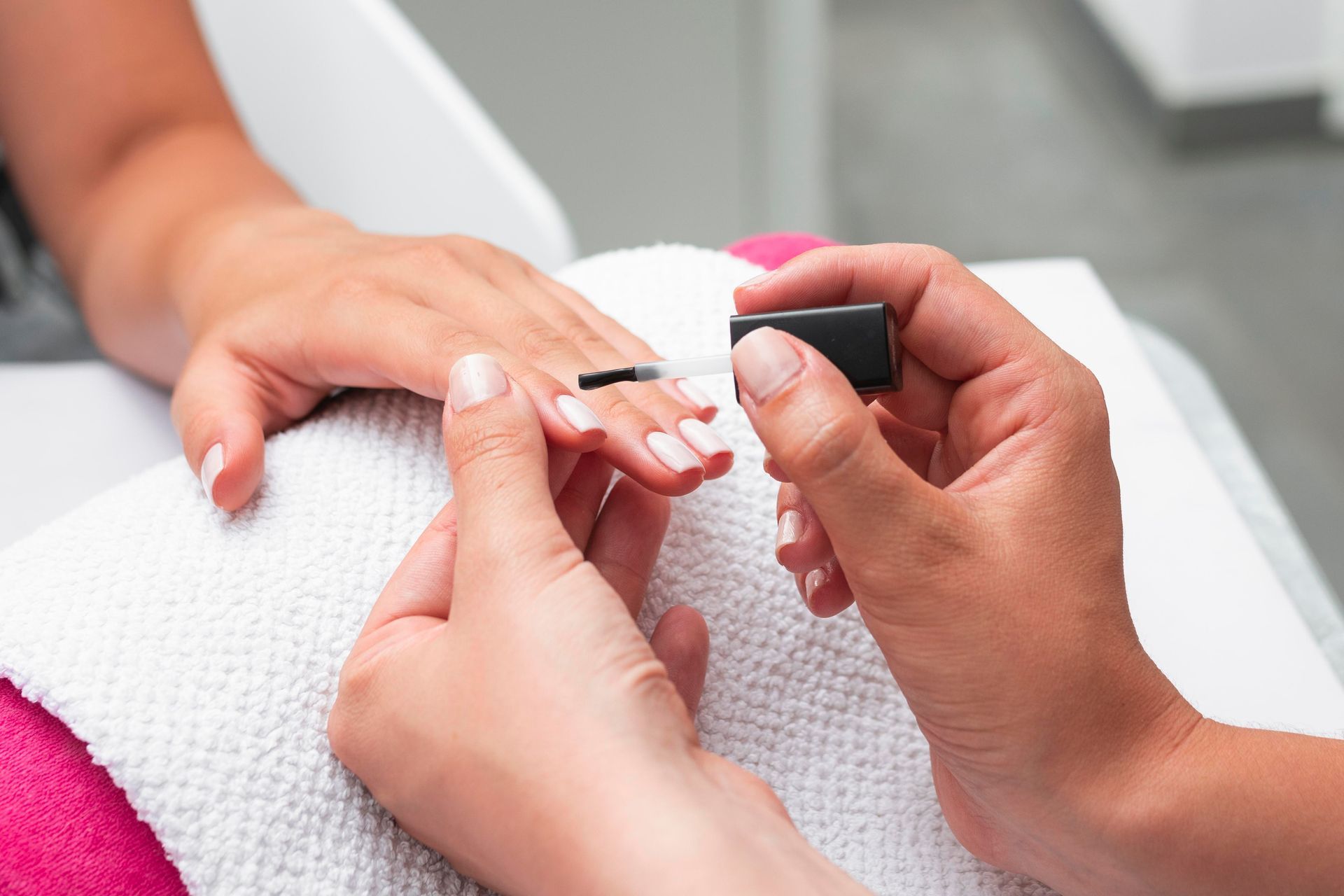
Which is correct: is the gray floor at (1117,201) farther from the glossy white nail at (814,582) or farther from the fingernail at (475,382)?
the fingernail at (475,382)

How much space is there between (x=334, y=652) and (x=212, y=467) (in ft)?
0.39

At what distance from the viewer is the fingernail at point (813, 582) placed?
49 cm

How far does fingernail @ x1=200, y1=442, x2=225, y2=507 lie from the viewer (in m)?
0.50

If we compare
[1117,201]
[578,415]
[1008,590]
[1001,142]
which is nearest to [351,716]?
[578,415]

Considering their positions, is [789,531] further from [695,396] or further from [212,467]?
[212,467]

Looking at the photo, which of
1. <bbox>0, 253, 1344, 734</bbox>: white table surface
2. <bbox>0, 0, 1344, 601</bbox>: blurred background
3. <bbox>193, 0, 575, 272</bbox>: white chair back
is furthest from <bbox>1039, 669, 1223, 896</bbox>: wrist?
<bbox>0, 0, 1344, 601</bbox>: blurred background

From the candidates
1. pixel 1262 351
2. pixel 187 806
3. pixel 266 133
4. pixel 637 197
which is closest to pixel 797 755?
pixel 187 806

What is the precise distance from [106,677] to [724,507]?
0.28m

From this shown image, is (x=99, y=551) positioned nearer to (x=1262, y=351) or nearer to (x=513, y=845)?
(x=513, y=845)

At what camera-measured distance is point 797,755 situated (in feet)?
1.62

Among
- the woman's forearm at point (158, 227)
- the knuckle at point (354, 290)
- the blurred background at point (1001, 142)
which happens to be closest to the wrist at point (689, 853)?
the knuckle at point (354, 290)

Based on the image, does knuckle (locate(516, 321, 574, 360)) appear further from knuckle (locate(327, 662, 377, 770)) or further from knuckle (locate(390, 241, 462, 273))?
knuckle (locate(327, 662, 377, 770))

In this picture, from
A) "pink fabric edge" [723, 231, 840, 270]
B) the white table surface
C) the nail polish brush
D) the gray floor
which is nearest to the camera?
the nail polish brush

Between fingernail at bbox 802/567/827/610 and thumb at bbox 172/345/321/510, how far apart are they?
26cm
